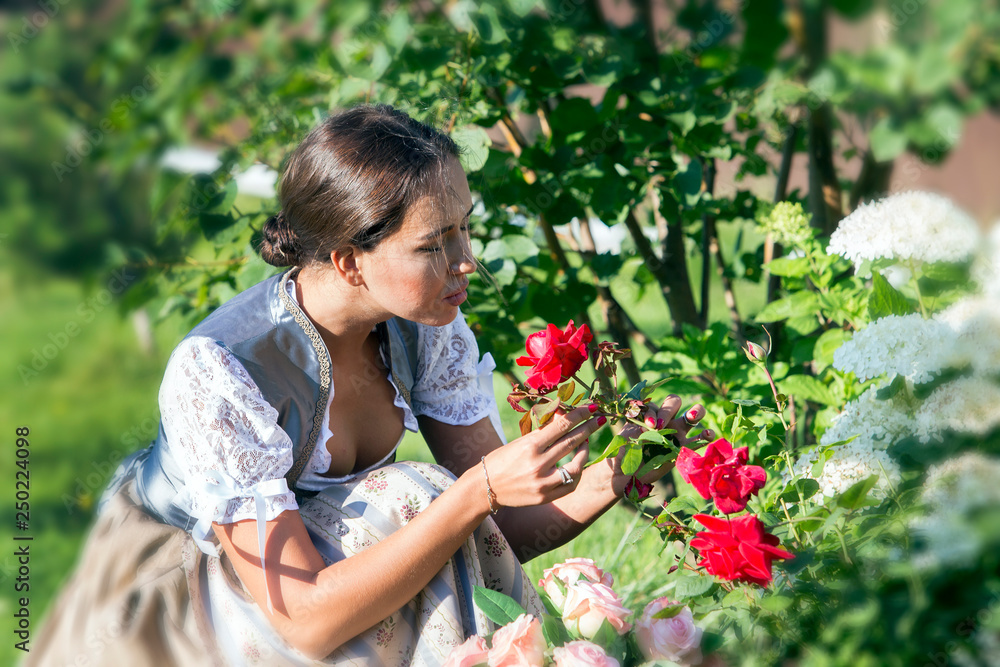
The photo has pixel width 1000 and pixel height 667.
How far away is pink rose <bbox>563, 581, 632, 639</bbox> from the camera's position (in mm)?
1107

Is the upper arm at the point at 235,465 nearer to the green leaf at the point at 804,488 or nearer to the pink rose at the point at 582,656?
the pink rose at the point at 582,656

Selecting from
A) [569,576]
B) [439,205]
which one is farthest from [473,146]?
[569,576]

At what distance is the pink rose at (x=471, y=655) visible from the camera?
1054 millimetres

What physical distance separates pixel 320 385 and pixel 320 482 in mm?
191

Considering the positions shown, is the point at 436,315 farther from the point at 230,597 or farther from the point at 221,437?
the point at 230,597

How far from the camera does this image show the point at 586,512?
4.93 ft

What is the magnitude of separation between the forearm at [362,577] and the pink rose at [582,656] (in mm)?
315

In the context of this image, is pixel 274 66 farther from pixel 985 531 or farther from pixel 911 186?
pixel 985 531

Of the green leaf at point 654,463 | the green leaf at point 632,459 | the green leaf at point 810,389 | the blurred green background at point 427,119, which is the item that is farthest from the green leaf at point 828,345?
the green leaf at point 632,459

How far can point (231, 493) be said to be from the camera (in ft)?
4.24

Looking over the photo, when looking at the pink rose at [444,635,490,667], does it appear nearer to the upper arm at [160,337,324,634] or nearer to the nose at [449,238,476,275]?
the upper arm at [160,337,324,634]

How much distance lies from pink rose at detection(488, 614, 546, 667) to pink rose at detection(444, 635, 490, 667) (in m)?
0.03

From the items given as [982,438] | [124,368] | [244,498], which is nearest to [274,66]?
[244,498]

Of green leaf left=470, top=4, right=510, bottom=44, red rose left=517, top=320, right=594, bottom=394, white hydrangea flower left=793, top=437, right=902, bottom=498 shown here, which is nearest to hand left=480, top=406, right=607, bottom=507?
red rose left=517, top=320, right=594, bottom=394
